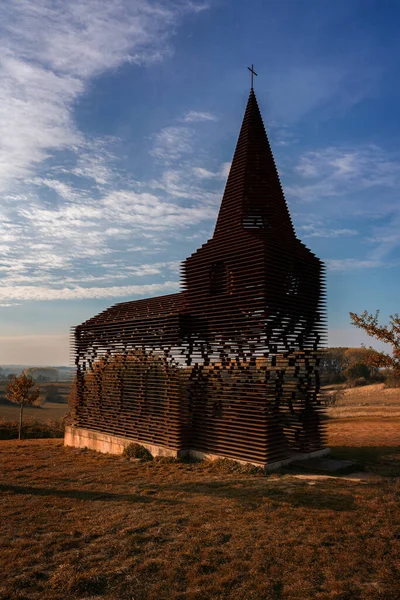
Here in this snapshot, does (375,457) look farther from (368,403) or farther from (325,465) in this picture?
(368,403)

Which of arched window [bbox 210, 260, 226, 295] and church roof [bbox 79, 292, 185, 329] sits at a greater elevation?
arched window [bbox 210, 260, 226, 295]

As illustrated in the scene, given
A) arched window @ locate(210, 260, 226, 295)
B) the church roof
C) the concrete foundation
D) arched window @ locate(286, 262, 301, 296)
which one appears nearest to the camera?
the concrete foundation

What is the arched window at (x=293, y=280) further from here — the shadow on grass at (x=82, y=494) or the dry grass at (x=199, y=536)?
the shadow on grass at (x=82, y=494)

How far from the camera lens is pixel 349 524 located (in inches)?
323

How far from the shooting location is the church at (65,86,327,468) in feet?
43.5

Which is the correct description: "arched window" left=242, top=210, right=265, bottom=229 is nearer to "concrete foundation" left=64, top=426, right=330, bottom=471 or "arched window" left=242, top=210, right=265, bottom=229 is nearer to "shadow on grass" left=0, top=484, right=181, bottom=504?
"concrete foundation" left=64, top=426, right=330, bottom=471

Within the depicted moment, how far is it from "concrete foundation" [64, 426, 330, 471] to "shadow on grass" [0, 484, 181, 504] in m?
3.78

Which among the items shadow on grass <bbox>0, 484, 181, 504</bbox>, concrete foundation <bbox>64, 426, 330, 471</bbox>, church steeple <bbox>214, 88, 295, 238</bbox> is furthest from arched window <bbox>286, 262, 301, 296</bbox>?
shadow on grass <bbox>0, 484, 181, 504</bbox>

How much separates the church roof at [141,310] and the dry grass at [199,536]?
6155mm

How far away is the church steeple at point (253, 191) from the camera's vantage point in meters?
15.5

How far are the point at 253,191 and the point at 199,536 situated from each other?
39.7ft

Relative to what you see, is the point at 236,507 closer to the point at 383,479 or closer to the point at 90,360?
the point at 383,479

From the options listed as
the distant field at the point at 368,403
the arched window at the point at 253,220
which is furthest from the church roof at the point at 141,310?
the distant field at the point at 368,403

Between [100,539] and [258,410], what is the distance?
6392 millimetres
